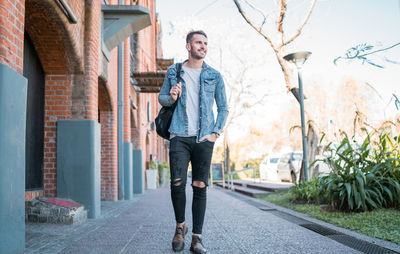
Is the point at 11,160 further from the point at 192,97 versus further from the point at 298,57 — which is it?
the point at 298,57

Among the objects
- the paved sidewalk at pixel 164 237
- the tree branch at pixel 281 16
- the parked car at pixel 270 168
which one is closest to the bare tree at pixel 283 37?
the tree branch at pixel 281 16

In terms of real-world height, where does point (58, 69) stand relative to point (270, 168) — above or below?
above

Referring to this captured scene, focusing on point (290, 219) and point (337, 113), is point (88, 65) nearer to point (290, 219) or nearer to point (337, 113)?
point (290, 219)

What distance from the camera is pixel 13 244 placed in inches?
114

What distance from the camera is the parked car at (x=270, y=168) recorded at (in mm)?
18438

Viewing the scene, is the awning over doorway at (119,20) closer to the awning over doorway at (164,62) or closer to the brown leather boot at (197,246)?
the brown leather boot at (197,246)

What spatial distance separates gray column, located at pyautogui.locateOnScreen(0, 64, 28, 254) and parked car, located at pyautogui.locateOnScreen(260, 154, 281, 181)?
15.9m

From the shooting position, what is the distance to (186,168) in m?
3.10

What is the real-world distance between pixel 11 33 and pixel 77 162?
2632mm

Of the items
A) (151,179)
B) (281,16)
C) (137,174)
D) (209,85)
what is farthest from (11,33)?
(151,179)

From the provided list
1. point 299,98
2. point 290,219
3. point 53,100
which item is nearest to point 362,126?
point 290,219

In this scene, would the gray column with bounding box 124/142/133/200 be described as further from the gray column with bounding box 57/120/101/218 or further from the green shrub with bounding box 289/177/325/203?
the green shrub with bounding box 289/177/325/203

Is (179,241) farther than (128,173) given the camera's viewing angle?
No

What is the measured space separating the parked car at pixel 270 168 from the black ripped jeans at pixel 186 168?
15.4m
